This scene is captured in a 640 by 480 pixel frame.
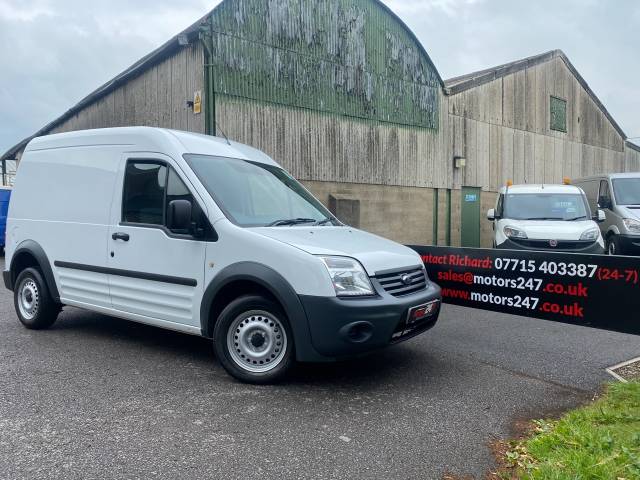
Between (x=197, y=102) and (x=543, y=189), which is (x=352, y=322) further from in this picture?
(x=197, y=102)

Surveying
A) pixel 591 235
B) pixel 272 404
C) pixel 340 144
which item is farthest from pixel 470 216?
pixel 272 404

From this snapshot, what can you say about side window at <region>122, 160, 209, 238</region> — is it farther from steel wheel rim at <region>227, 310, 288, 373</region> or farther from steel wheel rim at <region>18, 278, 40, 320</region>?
steel wheel rim at <region>18, 278, 40, 320</region>

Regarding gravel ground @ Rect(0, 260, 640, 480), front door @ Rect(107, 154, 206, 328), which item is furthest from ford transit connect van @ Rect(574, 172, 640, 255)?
front door @ Rect(107, 154, 206, 328)

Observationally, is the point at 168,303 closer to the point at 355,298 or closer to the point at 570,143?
the point at 355,298

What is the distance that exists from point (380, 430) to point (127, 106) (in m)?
13.3

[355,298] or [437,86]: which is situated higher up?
[437,86]

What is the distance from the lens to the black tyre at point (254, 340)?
452 centimetres

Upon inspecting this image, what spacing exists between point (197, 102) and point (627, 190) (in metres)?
9.68

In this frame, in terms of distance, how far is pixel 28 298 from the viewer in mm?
6660

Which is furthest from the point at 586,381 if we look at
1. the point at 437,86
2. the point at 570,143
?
the point at 570,143

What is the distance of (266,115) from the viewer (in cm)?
1290

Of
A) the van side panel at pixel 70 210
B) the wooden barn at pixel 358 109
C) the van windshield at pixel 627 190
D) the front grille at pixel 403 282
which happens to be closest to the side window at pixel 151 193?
the van side panel at pixel 70 210

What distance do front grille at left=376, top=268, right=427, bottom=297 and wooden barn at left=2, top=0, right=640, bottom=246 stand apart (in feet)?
23.2

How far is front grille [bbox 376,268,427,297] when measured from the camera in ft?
14.9
